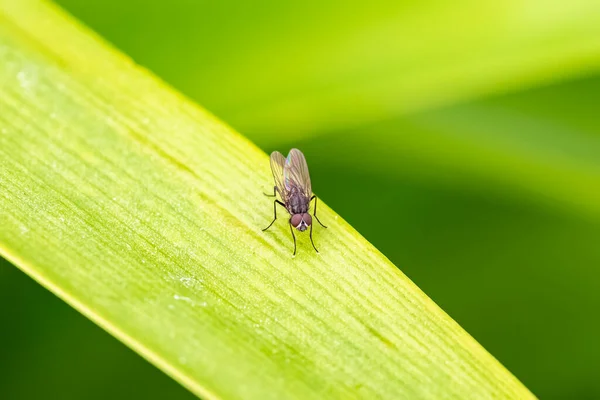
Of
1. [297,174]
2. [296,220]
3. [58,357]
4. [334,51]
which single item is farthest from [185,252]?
[334,51]

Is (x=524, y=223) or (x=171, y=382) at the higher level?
(x=524, y=223)

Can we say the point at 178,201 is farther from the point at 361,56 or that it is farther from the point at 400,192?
the point at 400,192

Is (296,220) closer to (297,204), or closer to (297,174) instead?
(297,204)

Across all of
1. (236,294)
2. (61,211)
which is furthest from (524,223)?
(61,211)

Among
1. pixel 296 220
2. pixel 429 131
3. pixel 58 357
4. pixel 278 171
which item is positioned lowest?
pixel 58 357

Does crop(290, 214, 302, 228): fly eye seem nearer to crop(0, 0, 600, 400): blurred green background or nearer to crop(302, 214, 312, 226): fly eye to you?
crop(302, 214, 312, 226): fly eye
